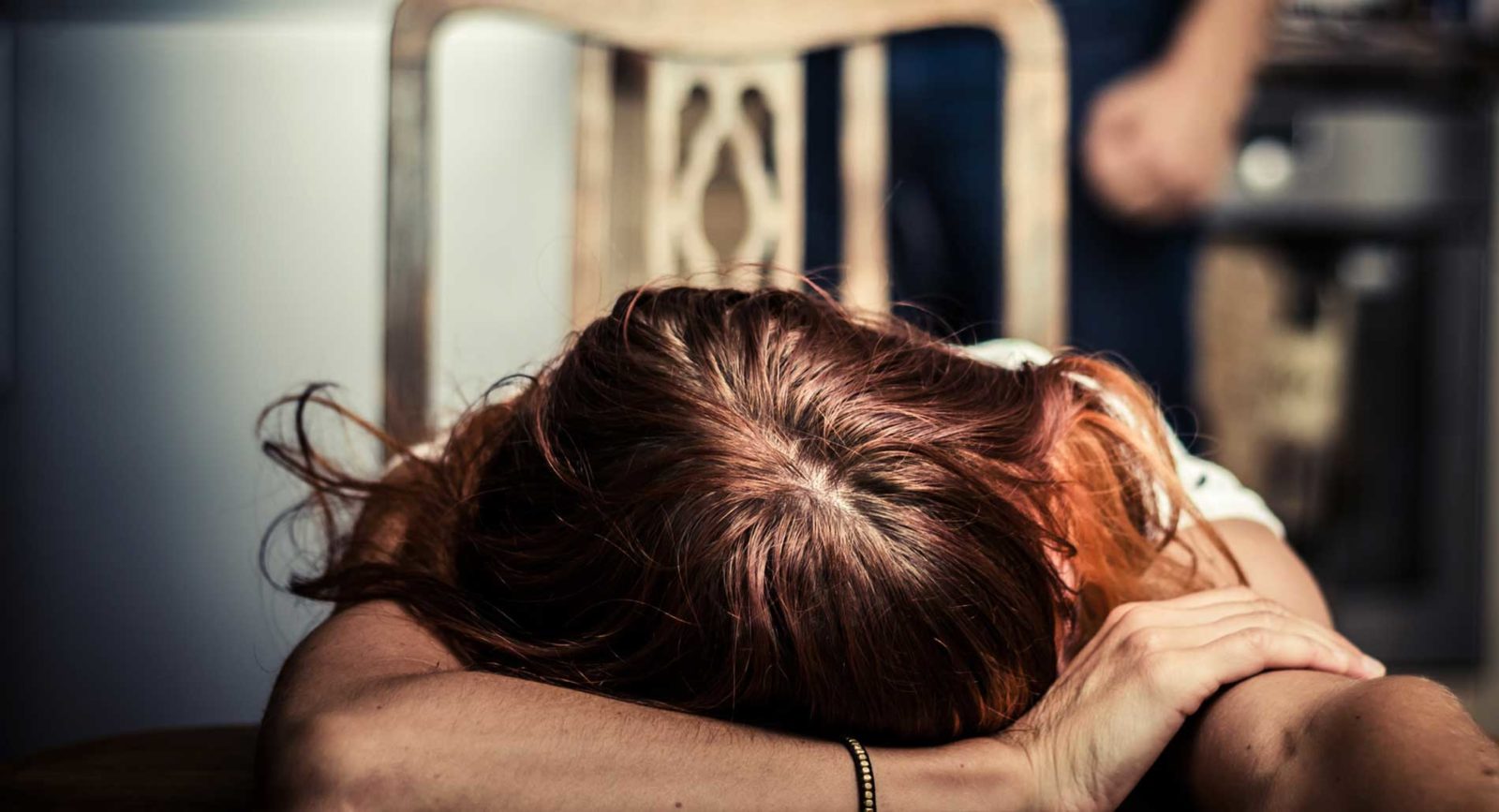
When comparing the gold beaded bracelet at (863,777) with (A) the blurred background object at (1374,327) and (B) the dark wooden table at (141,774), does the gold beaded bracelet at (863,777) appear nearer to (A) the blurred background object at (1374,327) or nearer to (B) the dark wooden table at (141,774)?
(B) the dark wooden table at (141,774)

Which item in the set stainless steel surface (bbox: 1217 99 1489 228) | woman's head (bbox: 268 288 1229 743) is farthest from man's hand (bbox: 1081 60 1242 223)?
woman's head (bbox: 268 288 1229 743)

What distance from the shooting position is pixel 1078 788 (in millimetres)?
558

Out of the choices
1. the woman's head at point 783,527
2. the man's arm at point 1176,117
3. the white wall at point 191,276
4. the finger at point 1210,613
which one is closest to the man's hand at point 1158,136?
the man's arm at point 1176,117

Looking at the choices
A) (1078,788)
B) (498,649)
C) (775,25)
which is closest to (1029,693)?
(1078,788)

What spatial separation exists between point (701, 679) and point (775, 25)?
0.94 meters

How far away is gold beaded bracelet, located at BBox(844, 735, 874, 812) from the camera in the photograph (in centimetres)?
51

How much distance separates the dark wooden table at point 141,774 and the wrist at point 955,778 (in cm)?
34

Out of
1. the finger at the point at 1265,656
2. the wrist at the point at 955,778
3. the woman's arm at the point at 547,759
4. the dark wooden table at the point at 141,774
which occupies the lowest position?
the dark wooden table at the point at 141,774

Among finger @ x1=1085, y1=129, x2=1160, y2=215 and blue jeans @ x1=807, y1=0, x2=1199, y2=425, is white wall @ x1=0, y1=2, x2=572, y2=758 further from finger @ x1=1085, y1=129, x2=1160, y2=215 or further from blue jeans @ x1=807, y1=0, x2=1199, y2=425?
finger @ x1=1085, y1=129, x2=1160, y2=215

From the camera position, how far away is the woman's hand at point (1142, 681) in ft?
1.84

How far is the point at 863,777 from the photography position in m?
0.52

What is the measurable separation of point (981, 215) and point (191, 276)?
42.5 inches

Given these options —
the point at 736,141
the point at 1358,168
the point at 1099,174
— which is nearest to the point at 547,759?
the point at 736,141

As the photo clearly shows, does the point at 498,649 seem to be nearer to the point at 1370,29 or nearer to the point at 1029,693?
the point at 1029,693
